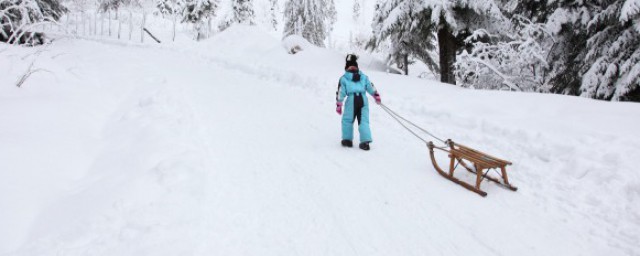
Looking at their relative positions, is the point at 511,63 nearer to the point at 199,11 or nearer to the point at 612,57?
the point at 612,57

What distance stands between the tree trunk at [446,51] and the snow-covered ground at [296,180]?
395 centimetres

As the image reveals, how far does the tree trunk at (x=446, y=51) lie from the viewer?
41.6 ft

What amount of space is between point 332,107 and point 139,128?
470 centimetres

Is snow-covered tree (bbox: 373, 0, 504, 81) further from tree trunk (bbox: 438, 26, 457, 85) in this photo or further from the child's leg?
the child's leg

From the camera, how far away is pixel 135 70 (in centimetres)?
1492

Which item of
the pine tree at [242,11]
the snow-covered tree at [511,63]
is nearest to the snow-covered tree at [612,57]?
the snow-covered tree at [511,63]

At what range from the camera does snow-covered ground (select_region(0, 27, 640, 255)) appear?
3.47m

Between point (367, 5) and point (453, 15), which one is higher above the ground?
point (367, 5)

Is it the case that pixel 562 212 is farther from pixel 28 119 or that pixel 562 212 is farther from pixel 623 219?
pixel 28 119

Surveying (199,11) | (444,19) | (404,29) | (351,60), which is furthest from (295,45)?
(199,11)

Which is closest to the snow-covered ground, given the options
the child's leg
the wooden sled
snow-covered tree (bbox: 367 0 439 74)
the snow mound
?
the wooden sled

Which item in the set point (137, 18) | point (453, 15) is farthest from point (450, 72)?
point (137, 18)

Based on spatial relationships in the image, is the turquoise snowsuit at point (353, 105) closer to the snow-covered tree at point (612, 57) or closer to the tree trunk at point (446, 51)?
the snow-covered tree at point (612, 57)

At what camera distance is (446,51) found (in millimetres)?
12812
